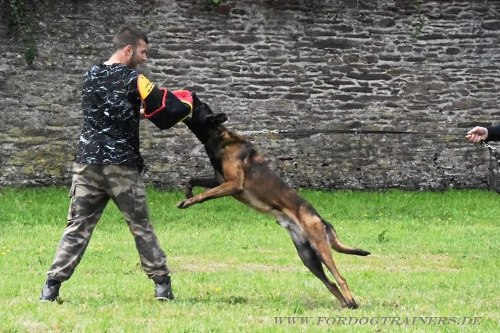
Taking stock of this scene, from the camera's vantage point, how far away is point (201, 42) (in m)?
16.4

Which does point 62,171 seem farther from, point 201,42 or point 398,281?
point 398,281

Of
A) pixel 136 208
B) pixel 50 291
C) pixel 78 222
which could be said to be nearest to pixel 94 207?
pixel 78 222

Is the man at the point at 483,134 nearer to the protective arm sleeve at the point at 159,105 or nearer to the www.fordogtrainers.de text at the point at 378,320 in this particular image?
the www.fordogtrainers.de text at the point at 378,320

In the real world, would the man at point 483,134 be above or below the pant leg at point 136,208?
above

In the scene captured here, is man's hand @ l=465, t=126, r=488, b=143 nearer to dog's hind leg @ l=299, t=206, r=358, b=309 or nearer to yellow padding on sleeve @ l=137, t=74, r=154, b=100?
dog's hind leg @ l=299, t=206, r=358, b=309

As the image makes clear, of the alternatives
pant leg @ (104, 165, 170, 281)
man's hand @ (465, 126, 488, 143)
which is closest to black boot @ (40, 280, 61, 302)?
pant leg @ (104, 165, 170, 281)

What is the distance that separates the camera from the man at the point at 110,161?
690 centimetres

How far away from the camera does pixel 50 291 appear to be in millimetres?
7016

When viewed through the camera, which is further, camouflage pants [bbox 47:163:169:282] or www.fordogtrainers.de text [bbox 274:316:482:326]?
camouflage pants [bbox 47:163:169:282]

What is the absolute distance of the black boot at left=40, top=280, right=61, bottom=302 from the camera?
7.00 meters

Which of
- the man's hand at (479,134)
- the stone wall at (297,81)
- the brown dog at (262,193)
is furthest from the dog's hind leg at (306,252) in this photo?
the stone wall at (297,81)

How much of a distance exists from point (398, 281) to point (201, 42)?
28.1 ft

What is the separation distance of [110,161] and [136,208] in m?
0.36

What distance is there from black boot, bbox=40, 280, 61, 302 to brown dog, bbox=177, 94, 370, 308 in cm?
98
